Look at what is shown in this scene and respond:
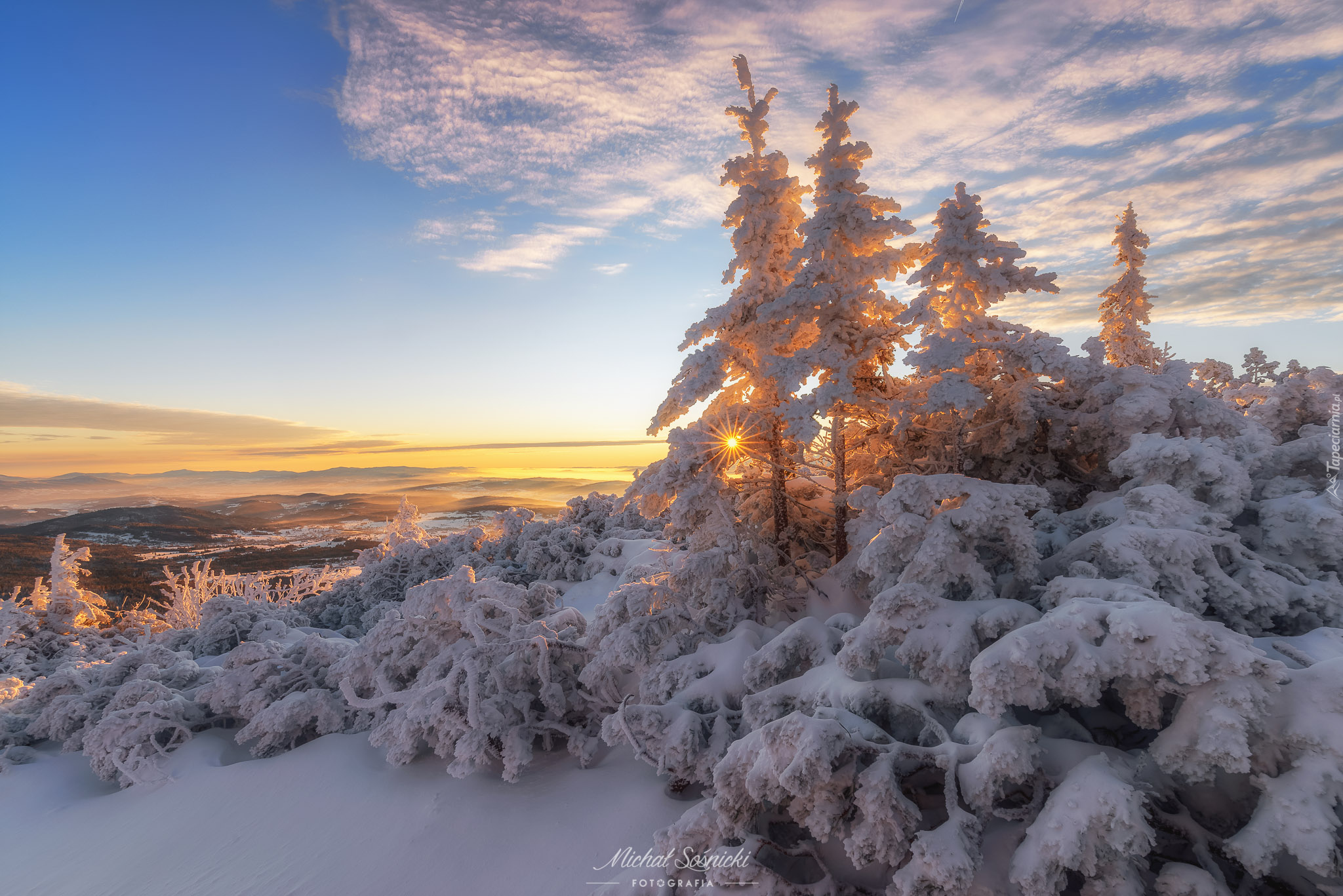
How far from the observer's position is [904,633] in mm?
5871

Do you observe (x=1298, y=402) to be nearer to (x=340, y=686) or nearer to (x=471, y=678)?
(x=471, y=678)

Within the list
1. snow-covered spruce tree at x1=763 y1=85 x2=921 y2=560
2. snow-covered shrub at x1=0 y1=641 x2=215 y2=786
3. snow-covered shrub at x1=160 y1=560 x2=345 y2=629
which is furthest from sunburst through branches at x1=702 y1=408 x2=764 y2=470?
snow-covered shrub at x1=160 y1=560 x2=345 y2=629

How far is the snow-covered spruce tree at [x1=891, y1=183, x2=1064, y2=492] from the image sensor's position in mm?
7844

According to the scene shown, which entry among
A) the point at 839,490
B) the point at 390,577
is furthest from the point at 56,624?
the point at 839,490

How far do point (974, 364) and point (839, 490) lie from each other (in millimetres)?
2845

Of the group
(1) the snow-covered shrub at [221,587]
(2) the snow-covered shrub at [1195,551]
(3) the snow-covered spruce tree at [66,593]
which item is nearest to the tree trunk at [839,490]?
(2) the snow-covered shrub at [1195,551]

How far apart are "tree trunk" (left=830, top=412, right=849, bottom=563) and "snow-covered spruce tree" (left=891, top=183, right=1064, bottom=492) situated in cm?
88

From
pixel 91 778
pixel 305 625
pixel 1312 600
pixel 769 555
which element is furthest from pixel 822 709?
pixel 305 625

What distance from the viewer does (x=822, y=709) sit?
5598mm

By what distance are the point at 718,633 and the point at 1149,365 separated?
2313 cm

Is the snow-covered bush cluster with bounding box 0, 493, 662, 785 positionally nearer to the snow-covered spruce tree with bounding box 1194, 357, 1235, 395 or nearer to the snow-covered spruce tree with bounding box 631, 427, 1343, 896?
the snow-covered spruce tree with bounding box 631, 427, 1343, 896

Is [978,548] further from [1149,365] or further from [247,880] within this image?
[1149,365]

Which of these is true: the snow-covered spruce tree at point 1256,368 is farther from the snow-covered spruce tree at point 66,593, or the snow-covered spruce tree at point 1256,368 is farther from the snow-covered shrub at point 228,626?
the snow-covered spruce tree at point 66,593

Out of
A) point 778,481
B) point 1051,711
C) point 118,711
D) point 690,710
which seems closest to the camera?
point 1051,711
